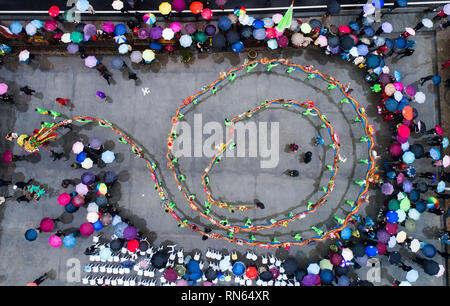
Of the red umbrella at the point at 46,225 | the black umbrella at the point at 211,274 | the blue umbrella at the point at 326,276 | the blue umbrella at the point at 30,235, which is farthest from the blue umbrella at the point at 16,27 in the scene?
the blue umbrella at the point at 326,276

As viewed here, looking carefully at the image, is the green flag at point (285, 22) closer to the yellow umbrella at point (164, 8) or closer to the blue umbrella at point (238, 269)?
the yellow umbrella at point (164, 8)

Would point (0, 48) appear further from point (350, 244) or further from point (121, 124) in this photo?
point (350, 244)

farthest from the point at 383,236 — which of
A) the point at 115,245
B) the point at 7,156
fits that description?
the point at 7,156

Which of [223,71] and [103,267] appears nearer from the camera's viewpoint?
[103,267]

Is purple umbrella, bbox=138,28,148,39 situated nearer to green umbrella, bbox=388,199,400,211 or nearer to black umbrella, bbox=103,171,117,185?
black umbrella, bbox=103,171,117,185

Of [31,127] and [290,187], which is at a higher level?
[31,127]

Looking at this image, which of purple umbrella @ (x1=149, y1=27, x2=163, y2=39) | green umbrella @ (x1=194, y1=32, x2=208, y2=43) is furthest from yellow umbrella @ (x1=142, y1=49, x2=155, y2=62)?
green umbrella @ (x1=194, y1=32, x2=208, y2=43)
